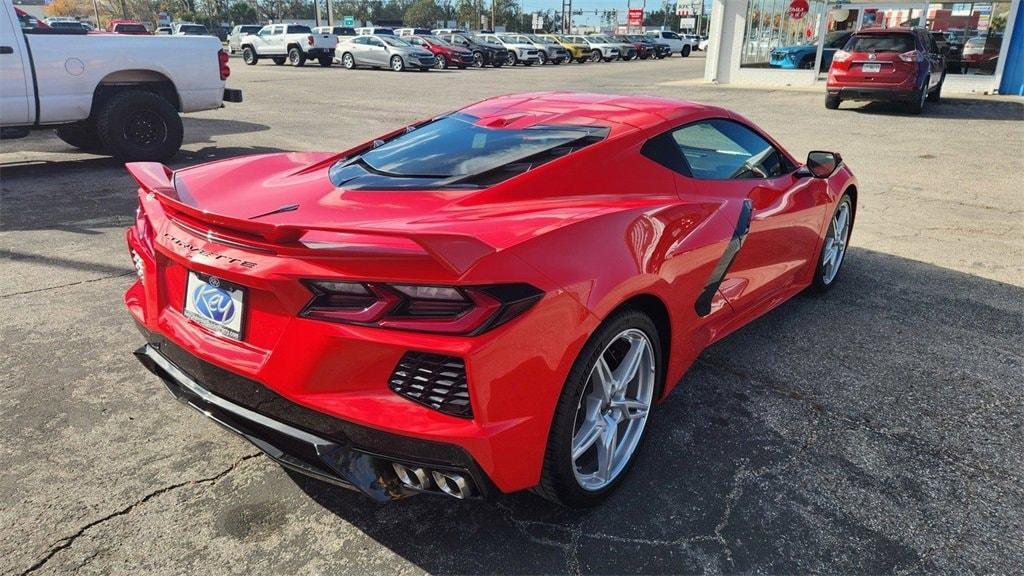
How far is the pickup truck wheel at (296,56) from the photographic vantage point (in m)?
32.8

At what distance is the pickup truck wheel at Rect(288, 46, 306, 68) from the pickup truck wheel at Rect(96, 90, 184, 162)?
85.8 ft

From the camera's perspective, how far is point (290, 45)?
33000mm

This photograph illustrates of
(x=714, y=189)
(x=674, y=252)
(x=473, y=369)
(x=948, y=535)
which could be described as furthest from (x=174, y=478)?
(x=948, y=535)

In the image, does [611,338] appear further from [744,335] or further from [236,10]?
[236,10]

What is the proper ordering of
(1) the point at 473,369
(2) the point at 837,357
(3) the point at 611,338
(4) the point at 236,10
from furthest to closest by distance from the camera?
1. (4) the point at 236,10
2. (2) the point at 837,357
3. (3) the point at 611,338
4. (1) the point at 473,369

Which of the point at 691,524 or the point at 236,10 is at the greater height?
the point at 236,10

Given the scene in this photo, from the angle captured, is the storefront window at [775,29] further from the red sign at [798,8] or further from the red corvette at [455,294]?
the red corvette at [455,294]

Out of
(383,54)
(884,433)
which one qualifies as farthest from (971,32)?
(884,433)

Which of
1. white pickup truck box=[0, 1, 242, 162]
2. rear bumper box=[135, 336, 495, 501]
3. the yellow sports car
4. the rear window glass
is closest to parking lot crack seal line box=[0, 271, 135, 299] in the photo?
rear bumper box=[135, 336, 495, 501]

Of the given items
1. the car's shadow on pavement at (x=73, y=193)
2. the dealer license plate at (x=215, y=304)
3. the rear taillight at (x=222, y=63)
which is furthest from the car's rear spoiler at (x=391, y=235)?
the rear taillight at (x=222, y=63)

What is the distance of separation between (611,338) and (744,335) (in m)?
2.00

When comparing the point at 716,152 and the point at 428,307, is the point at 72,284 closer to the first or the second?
the point at 428,307

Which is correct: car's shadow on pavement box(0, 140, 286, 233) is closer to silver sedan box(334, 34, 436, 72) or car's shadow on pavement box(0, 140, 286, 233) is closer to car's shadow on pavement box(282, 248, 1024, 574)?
car's shadow on pavement box(282, 248, 1024, 574)

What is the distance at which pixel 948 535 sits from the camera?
2381 mm
